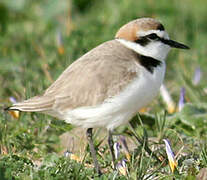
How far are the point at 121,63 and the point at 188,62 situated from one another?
8.75 ft

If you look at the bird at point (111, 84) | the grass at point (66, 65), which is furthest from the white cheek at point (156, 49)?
the grass at point (66, 65)

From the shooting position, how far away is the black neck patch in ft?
13.3

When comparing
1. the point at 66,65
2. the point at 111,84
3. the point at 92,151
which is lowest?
the point at 92,151

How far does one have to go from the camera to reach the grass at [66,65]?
3.89 metres

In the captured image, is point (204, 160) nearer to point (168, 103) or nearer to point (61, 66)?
point (168, 103)

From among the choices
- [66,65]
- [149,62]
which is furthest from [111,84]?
[66,65]

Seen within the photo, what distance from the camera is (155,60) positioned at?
13.5ft

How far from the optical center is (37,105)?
413 centimetres

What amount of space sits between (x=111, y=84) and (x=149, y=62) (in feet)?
1.12

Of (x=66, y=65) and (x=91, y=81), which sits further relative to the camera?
(x=66, y=65)

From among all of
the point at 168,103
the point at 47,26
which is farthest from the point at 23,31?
the point at 168,103

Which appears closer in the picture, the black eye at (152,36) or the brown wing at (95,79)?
the brown wing at (95,79)

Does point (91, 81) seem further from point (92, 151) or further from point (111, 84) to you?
point (92, 151)

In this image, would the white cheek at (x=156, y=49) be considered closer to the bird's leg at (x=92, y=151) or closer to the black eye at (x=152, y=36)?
the black eye at (x=152, y=36)
